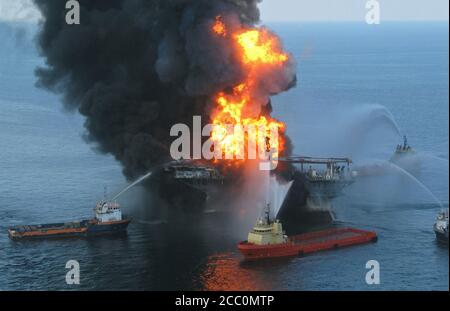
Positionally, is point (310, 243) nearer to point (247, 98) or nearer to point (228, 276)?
point (228, 276)

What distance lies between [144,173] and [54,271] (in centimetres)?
3059

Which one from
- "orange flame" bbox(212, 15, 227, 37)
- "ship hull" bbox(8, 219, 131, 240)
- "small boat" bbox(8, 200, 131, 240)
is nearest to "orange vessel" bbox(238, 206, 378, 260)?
"ship hull" bbox(8, 219, 131, 240)

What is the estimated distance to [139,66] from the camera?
14325 cm

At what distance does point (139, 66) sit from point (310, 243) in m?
41.4

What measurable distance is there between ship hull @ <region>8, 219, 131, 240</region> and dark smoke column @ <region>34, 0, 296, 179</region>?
452 inches

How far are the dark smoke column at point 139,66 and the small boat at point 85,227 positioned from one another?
9516mm

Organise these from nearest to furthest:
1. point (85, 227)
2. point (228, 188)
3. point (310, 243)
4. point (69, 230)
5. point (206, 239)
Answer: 1. point (310, 243)
2. point (206, 239)
3. point (69, 230)
4. point (85, 227)
5. point (228, 188)

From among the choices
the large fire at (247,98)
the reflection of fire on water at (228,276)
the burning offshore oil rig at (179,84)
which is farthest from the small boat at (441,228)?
the large fire at (247,98)

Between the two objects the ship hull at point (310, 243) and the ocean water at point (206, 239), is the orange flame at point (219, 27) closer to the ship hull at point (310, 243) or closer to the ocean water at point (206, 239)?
the ocean water at point (206, 239)

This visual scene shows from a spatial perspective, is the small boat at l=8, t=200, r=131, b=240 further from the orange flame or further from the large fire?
the orange flame

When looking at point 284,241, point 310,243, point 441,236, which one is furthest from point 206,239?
point 441,236

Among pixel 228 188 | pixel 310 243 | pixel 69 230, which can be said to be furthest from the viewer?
pixel 228 188

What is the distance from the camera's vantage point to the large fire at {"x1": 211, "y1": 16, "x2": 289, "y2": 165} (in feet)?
421

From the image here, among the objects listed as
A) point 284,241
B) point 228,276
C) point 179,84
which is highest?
point 179,84
